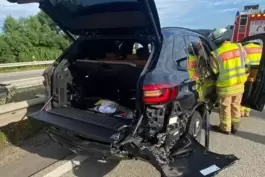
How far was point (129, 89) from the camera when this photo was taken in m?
4.67

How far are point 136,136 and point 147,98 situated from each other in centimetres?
40

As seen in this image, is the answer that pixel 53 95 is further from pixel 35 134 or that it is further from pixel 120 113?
pixel 35 134

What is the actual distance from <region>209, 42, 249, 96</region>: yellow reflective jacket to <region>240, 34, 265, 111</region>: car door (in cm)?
31

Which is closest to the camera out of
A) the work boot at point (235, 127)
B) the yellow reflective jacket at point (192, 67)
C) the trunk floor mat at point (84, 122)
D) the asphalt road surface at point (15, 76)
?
the trunk floor mat at point (84, 122)

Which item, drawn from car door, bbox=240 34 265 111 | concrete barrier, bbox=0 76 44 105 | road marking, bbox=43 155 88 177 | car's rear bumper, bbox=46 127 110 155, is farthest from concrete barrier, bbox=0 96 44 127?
car door, bbox=240 34 265 111

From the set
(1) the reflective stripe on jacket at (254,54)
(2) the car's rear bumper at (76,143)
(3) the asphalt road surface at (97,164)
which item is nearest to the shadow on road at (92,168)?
(3) the asphalt road surface at (97,164)

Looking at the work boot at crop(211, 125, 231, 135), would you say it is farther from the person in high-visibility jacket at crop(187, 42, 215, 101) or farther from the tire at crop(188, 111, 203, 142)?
the tire at crop(188, 111, 203, 142)

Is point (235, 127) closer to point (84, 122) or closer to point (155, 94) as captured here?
point (155, 94)

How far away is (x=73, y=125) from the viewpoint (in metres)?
3.66

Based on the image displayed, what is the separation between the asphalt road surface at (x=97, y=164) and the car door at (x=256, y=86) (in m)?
0.73

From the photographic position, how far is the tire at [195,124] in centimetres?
421

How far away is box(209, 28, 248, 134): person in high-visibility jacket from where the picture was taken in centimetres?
515

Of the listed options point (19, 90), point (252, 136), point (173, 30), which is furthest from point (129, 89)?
point (19, 90)

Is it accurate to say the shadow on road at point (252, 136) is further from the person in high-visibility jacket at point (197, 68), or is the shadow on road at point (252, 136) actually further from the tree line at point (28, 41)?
the tree line at point (28, 41)
